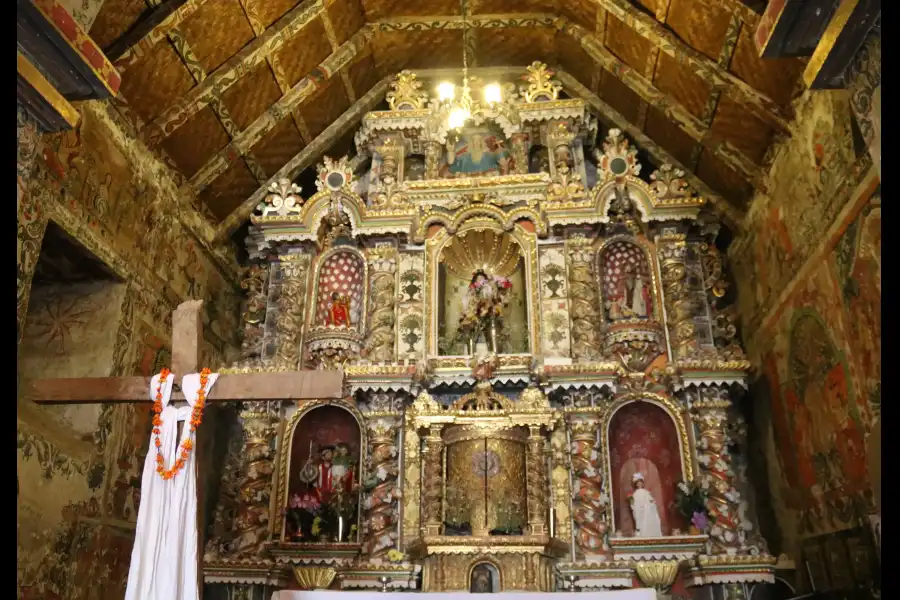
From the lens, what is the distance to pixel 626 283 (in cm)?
1105

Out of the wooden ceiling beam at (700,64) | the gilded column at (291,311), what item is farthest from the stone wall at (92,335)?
the wooden ceiling beam at (700,64)

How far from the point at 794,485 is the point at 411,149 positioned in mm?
7894

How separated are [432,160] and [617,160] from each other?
3047 millimetres

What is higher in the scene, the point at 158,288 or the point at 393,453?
the point at 158,288

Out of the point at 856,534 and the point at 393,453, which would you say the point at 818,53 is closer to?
the point at 856,534

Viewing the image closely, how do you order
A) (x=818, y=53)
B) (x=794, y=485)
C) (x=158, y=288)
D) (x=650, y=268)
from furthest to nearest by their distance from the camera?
(x=650, y=268) → (x=158, y=288) → (x=794, y=485) → (x=818, y=53)

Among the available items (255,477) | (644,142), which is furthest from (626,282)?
(255,477)

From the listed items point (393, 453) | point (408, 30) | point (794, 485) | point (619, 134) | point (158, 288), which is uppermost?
point (408, 30)

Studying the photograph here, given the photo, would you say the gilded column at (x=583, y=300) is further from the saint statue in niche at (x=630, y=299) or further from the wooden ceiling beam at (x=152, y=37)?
the wooden ceiling beam at (x=152, y=37)

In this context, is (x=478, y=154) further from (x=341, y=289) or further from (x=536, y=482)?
(x=536, y=482)

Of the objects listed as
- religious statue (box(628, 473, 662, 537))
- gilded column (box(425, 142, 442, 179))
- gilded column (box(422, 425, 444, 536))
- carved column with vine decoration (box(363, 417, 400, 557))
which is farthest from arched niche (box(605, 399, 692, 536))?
gilded column (box(425, 142, 442, 179))

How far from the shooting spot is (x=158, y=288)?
9.74 meters

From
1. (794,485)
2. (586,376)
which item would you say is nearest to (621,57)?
(586,376)

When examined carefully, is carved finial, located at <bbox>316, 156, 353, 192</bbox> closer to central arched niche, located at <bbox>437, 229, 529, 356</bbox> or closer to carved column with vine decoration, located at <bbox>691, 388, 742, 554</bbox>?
central arched niche, located at <bbox>437, 229, 529, 356</bbox>
